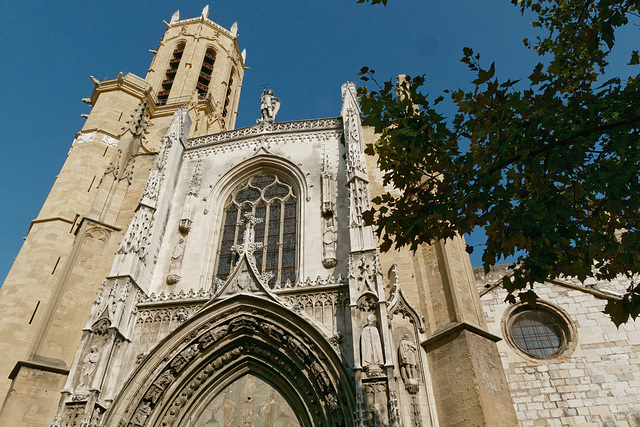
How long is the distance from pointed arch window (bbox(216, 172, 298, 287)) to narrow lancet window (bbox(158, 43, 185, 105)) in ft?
44.2

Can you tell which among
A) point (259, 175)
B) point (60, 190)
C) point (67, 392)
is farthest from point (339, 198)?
point (60, 190)

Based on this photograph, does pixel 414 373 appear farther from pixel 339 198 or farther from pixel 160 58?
pixel 160 58

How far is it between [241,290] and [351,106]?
6639 millimetres

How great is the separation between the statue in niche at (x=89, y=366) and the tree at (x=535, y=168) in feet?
23.1

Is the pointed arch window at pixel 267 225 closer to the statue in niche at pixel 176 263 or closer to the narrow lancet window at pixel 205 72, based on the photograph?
the statue in niche at pixel 176 263

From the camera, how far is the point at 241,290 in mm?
11102

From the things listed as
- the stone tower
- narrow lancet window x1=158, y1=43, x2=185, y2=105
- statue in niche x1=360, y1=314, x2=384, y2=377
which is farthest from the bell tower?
statue in niche x1=360, y1=314, x2=384, y2=377

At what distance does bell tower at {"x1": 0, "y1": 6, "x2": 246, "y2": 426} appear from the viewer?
34.5 ft

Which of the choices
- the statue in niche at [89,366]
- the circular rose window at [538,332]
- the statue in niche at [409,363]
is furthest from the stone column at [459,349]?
the statue in niche at [89,366]

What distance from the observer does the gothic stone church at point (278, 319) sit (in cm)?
938

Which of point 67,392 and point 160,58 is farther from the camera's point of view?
point 160,58

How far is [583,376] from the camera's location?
10.9 meters

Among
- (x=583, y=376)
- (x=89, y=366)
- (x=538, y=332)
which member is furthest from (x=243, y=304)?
(x=583, y=376)

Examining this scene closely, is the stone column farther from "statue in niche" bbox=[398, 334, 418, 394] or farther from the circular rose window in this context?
the circular rose window
